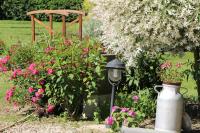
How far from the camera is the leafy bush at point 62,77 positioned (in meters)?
7.12

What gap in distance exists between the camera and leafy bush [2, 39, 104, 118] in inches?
281

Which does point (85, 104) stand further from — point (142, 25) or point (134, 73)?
point (142, 25)

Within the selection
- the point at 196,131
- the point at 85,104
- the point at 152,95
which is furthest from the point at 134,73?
the point at 196,131

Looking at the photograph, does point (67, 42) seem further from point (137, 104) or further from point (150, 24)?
point (150, 24)

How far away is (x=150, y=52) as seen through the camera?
23.3 ft

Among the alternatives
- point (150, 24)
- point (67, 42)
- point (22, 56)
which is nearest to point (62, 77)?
point (67, 42)

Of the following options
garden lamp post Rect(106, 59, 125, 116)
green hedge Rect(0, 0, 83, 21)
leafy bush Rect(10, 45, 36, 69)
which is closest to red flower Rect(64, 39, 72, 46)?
leafy bush Rect(10, 45, 36, 69)

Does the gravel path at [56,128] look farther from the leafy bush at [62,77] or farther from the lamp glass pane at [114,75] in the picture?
the lamp glass pane at [114,75]

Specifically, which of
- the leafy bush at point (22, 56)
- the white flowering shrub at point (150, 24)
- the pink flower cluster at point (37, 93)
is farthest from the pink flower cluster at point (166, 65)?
the leafy bush at point (22, 56)

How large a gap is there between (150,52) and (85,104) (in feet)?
4.00

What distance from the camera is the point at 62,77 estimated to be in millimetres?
7078

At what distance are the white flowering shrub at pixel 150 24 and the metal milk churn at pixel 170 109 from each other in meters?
0.68

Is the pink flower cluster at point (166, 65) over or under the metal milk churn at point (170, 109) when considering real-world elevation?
over

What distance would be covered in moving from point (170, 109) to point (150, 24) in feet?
3.67
